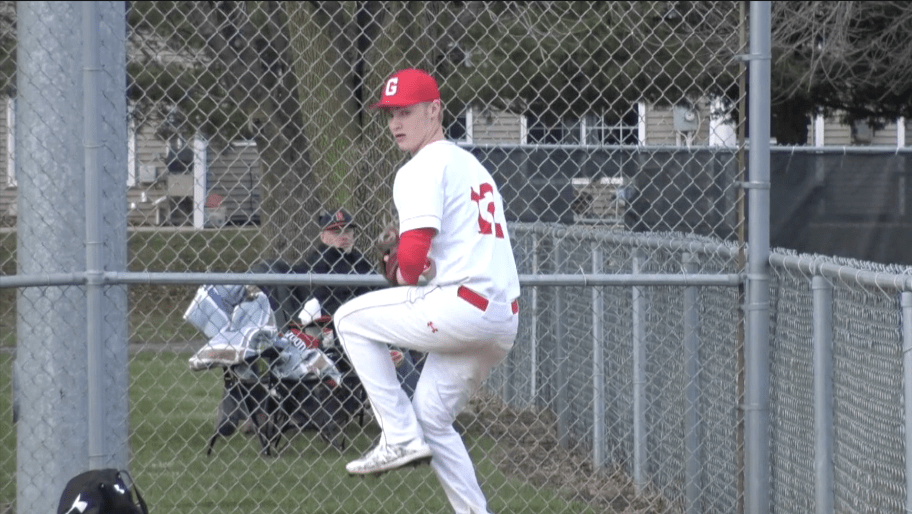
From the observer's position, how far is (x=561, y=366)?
7422mm

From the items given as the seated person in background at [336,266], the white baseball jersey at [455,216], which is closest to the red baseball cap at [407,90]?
the white baseball jersey at [455,216]

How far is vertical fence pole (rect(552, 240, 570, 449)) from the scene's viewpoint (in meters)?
7.30

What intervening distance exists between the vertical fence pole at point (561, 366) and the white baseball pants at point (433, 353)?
2762 millimetres

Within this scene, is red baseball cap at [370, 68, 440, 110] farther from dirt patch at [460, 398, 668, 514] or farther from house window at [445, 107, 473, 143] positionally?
house window at [445, 107, 473, 143]

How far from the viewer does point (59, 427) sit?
4363 mm

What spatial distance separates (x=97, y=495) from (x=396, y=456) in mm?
1002

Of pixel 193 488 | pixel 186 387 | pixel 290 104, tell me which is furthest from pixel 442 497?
pixel 290 104

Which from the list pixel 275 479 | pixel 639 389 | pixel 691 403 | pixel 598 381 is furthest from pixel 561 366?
pixel 691 403

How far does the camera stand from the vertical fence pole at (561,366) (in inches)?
288

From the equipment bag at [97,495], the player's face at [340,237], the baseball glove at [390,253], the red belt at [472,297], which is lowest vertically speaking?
the equipment bag at [97,495]

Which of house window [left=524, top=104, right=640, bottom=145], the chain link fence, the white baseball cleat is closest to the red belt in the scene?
the white baseball cleat

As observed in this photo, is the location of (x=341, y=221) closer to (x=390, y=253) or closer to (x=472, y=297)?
(x=390, y=253)

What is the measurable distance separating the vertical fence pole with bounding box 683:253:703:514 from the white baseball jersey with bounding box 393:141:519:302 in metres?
1.47

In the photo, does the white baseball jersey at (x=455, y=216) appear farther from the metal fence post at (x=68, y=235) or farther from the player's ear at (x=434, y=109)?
the metal fence post at (x=68, y=235)
